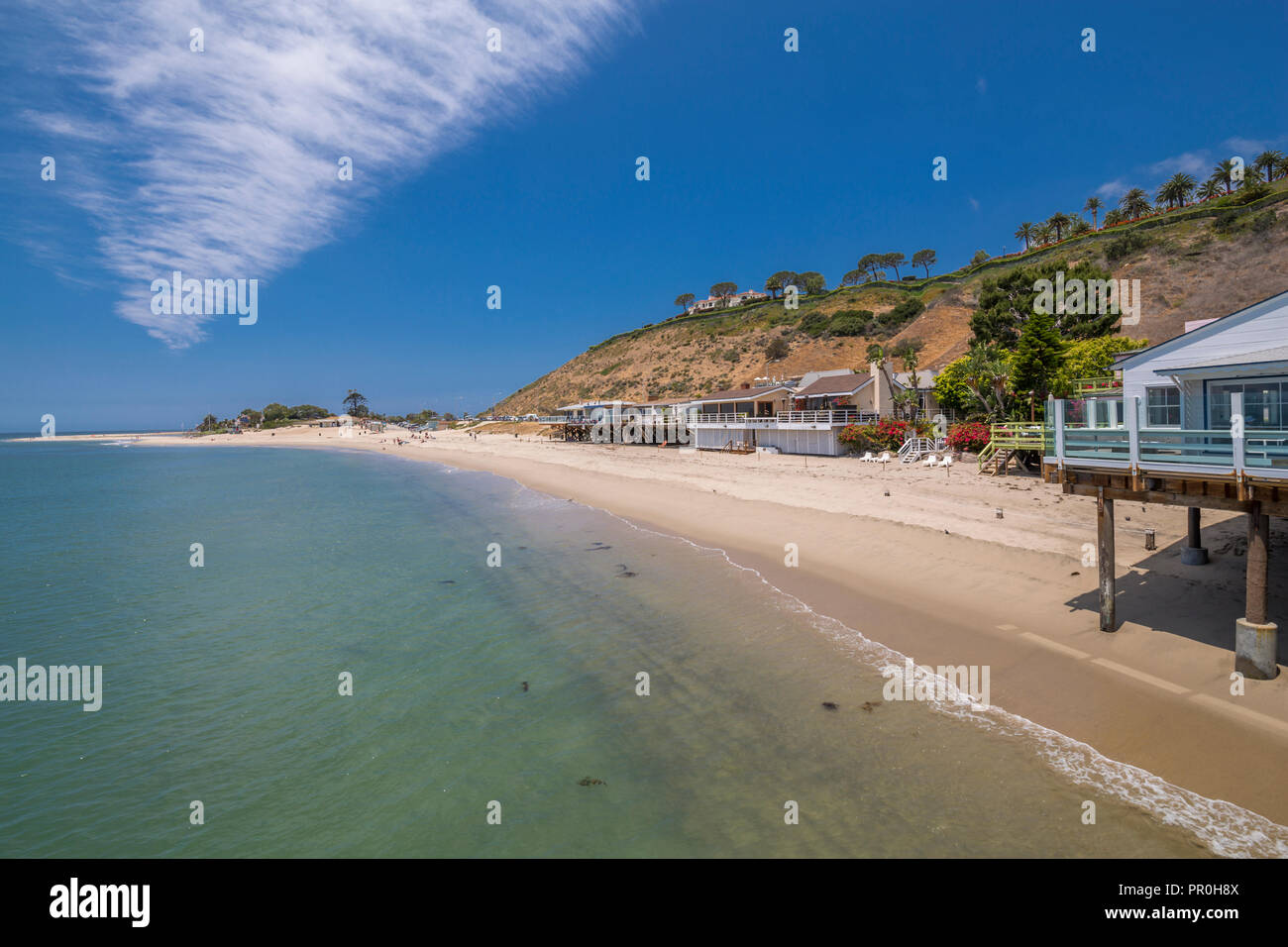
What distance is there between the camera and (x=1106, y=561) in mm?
10820

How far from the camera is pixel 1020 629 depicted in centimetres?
1170

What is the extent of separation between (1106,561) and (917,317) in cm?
8784

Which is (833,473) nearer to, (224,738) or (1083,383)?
(1083,383)

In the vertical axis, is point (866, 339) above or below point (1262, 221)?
below

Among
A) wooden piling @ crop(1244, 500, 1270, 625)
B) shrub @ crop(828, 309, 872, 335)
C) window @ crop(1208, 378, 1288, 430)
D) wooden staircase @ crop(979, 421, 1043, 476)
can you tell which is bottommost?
wooden piling @ crop(1244, 500, 1270, 625)

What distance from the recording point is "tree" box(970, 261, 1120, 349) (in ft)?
126

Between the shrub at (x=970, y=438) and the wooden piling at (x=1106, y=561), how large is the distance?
22.0 metres

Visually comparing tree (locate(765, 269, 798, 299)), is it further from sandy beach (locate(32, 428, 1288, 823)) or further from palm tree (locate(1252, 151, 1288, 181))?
sandy beach (locate(32, 428, 1288, 823))

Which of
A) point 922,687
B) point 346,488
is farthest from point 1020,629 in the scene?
point 346,488

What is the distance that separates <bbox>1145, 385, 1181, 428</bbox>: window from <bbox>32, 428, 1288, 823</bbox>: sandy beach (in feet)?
9.64

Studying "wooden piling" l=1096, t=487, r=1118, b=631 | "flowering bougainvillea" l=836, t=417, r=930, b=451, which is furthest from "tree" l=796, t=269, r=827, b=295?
"wooden piling" l=1096, t=487, r=1118, b=631

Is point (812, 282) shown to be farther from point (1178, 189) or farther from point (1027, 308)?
point (1027, 308)

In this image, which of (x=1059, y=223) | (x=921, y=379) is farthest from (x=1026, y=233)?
(x=921, y=379)
